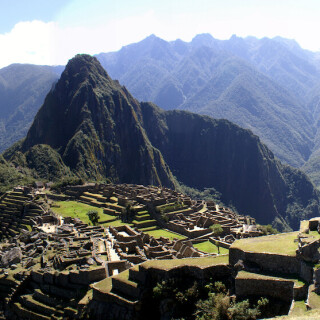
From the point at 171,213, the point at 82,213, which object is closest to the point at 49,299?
the point at 171,213

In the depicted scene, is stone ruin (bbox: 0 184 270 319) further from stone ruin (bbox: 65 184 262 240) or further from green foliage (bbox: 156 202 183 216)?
green foliage (bbox: 156 202 183 216)

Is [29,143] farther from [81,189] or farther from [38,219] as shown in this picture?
[38,219]

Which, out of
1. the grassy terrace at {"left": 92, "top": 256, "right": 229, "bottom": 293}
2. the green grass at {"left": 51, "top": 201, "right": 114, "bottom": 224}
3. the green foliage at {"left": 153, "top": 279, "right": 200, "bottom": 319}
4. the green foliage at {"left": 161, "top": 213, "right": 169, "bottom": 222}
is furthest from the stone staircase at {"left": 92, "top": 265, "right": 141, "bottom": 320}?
the green grass at {"left": 51, "top": 201, "right": 114, "bottom": 224}

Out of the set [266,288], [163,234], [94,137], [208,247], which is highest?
[266,288]

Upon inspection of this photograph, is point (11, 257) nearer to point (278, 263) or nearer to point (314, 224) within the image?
point (278, 263)

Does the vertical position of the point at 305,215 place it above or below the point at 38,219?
below

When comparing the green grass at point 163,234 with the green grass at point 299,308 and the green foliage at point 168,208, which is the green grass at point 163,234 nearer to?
the green foliage at point 168,208

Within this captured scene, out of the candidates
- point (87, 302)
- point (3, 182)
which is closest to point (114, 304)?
point (87, 302)
